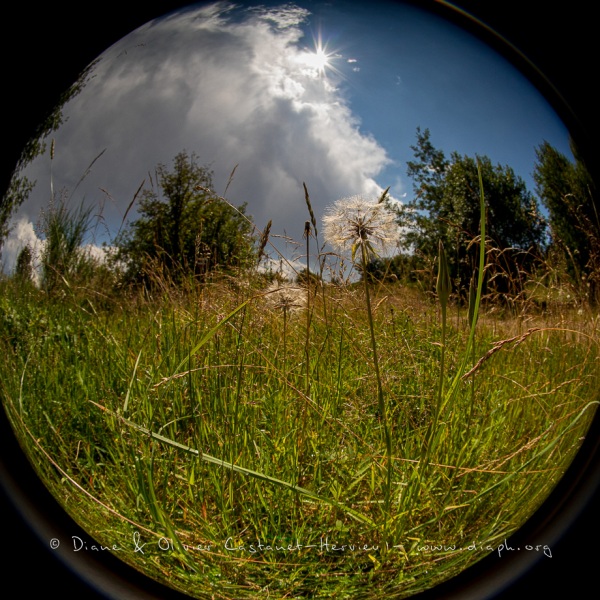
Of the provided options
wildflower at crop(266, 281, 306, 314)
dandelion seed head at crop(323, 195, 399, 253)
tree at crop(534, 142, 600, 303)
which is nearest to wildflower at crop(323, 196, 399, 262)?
dandelion seed head at crop(323, 195, 399, 253)

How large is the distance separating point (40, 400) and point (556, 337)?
198 cm

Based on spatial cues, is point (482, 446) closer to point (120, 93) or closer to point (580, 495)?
point (580, 495)

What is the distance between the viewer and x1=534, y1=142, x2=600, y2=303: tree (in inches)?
53.2

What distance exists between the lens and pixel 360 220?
1.23 metres

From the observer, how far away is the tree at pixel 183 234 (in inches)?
54.2

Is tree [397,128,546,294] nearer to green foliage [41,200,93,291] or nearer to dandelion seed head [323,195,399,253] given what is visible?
dandelion seed head [323,195,399,253]

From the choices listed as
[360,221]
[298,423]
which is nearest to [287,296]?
[360,221]

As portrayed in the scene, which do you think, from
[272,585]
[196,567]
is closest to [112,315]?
[196,567]

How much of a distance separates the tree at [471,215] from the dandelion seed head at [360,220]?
88 mm

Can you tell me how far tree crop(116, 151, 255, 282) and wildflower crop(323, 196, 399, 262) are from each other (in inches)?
11.4

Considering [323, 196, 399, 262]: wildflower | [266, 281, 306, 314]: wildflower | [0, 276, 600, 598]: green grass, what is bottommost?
[0, 276, 600, 598]: green grass

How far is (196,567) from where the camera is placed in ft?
3.90

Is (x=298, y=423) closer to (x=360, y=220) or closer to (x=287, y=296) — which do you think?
(x=287, y=296)

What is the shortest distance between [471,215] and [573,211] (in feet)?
1.02
